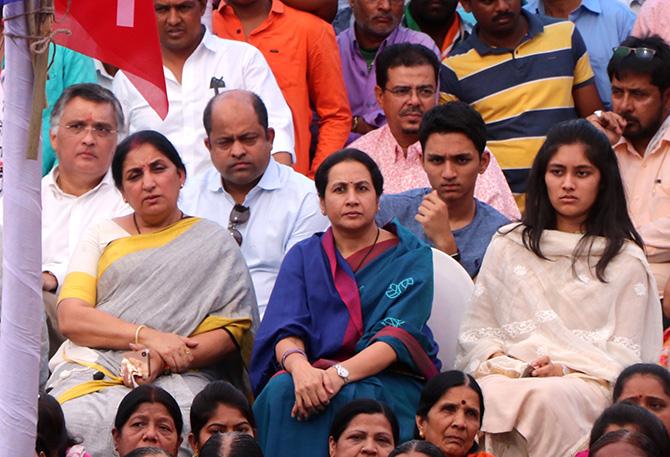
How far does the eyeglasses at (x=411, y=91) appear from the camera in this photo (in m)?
8.37

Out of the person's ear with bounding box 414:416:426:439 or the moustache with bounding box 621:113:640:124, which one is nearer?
the person's ear with bounding box 414:416:426:439

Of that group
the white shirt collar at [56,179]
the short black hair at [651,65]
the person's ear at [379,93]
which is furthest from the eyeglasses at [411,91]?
the white shirt collar at [56,179]

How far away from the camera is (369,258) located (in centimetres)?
676

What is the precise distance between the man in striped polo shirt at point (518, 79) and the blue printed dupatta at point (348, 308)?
2086 millimetres

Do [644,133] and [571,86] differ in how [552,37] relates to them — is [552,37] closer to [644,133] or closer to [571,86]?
[571,86]

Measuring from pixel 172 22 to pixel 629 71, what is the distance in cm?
242

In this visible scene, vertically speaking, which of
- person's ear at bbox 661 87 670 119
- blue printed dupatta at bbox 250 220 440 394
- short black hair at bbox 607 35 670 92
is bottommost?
blue printed dupatta at bbox 250 220 440 394

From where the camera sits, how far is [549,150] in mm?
6805

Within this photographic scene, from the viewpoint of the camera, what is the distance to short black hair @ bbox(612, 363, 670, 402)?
6242 millimetres

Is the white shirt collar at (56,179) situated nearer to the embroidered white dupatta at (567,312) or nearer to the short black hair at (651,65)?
the embroidered white dupatta at (567,312)

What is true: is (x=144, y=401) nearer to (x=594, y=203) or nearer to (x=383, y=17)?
(x=594, y=203)

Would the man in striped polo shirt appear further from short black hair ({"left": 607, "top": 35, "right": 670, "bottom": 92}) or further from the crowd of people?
short black hair ({"left": 607, "top": 35, "right": 670, "bottom": 92})

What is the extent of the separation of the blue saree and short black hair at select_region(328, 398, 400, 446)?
118 millimetres

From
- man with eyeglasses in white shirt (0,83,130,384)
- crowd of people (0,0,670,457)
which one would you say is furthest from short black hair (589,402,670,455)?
man with eyeglasses in white shirt (0,83,130,384)
